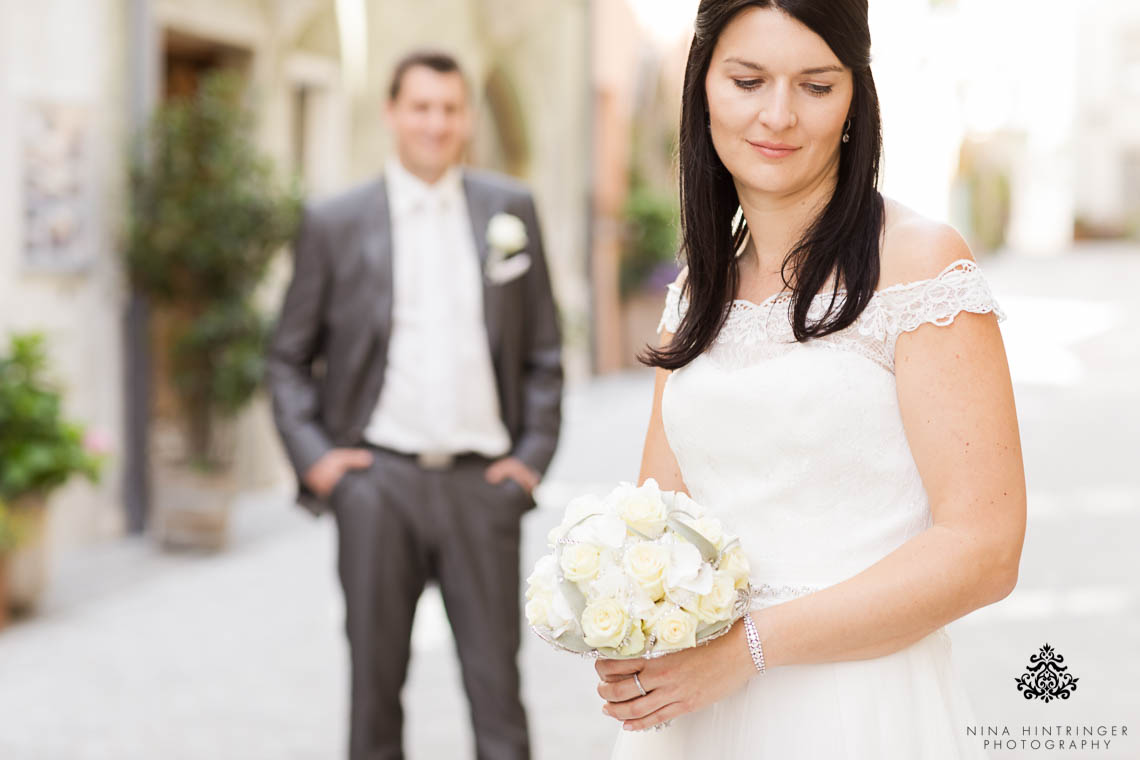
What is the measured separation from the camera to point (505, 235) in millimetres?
3822

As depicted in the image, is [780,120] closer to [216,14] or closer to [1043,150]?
[216,14]

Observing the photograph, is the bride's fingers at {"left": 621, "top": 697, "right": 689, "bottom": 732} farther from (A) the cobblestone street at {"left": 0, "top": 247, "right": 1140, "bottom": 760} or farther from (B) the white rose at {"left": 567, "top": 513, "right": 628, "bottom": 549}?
(A) the cobblestone street at {"left": 0, "top": 247, "right": 1140, "bottom": 760}

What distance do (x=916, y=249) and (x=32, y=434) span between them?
5242mm

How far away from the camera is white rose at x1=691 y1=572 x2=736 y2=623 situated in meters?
1.74

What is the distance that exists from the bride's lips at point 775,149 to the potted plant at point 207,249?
20.0 feet

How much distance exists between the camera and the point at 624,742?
2.11 m

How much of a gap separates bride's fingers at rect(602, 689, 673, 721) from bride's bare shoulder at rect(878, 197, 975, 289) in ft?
1.95

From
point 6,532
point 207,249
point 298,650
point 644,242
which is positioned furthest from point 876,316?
point 644,242

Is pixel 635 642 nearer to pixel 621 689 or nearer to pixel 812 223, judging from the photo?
pixel 621 689

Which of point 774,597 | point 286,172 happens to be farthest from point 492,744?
point 286,172

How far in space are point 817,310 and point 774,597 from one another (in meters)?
0.40

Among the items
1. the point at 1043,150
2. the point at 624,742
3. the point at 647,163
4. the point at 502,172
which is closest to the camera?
the point at 624,742

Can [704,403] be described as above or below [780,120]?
below

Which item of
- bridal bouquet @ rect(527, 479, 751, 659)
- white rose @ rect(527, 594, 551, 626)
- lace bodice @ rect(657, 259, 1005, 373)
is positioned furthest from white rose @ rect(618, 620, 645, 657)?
lace bodice @ rect(657, 259, 1005, 373)
